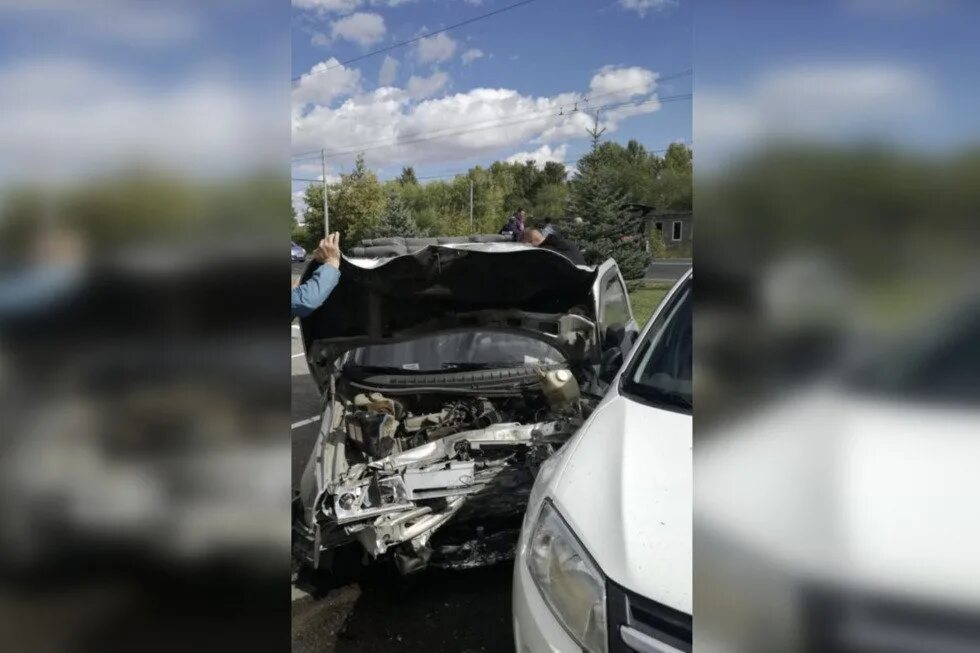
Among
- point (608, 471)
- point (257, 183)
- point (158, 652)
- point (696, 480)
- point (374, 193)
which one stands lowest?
point (608, 471)

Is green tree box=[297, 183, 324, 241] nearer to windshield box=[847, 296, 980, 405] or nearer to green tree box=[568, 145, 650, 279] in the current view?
windshield box=[847, 296, 980, 405]

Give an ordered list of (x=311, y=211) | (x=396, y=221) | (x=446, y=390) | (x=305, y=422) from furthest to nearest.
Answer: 1. (x=396, y=221)
2. (x=305, y=422)
3. (x=311, y=211)
4. (x=446, y=390)

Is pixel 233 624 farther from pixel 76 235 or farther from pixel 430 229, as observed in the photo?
pixel 430 229

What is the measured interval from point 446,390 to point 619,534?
7.35 feet

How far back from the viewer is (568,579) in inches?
70.1

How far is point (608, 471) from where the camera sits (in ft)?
6.47

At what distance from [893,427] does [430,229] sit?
28790mm

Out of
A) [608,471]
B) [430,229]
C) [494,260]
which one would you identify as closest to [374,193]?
[430,229]

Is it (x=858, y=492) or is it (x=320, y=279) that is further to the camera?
(x=320, y=279)

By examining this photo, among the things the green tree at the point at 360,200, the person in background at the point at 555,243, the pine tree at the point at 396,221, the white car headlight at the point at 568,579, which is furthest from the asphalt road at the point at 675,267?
the pine tree at the point at 396,221

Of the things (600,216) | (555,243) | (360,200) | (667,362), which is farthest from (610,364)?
(360,200)

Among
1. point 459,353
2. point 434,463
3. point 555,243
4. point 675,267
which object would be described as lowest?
point 434,463

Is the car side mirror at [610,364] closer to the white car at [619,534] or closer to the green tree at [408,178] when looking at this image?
the white car at [619,534]

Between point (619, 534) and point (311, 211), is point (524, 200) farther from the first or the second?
point (619, 534)
